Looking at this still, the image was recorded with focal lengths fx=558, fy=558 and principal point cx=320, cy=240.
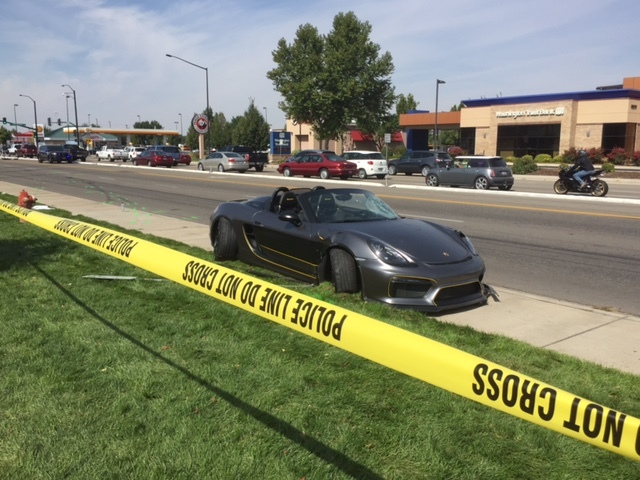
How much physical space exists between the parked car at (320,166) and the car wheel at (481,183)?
26.4ft

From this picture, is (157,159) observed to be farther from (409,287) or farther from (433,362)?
(433,362)

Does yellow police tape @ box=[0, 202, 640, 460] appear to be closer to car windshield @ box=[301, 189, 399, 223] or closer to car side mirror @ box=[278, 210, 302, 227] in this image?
car side mirror @ box=[278, 210, 302, 227]

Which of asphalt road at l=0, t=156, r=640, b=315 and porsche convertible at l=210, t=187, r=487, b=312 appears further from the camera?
asphalt road at l=0, t=156, r=640, b=315

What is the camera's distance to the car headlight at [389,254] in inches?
222

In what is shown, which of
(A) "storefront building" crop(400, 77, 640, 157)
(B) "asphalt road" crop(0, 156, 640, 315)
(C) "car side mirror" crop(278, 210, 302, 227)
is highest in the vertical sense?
(A) "storefront building" crop(400, 77, 640, 157)

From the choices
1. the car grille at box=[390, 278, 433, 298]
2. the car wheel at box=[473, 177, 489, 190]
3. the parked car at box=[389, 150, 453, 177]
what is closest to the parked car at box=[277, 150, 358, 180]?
the parked car at box=[389, 150, 453, 177]

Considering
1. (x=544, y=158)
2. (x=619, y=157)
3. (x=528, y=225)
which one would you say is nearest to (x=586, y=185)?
(x=528, y=225)

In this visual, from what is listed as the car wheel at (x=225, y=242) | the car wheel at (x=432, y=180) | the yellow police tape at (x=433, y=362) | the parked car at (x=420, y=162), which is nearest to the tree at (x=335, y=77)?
the parked car at (x=420, y=162)

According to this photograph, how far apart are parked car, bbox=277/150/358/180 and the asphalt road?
6.90m

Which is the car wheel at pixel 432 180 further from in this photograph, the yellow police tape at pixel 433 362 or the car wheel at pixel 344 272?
the yellow police tape at pixel 433 362

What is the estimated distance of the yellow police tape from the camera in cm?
170

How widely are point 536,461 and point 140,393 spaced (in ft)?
7.98

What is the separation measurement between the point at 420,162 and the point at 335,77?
63.1ft

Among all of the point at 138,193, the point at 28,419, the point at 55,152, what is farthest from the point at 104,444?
the point at 55,152
